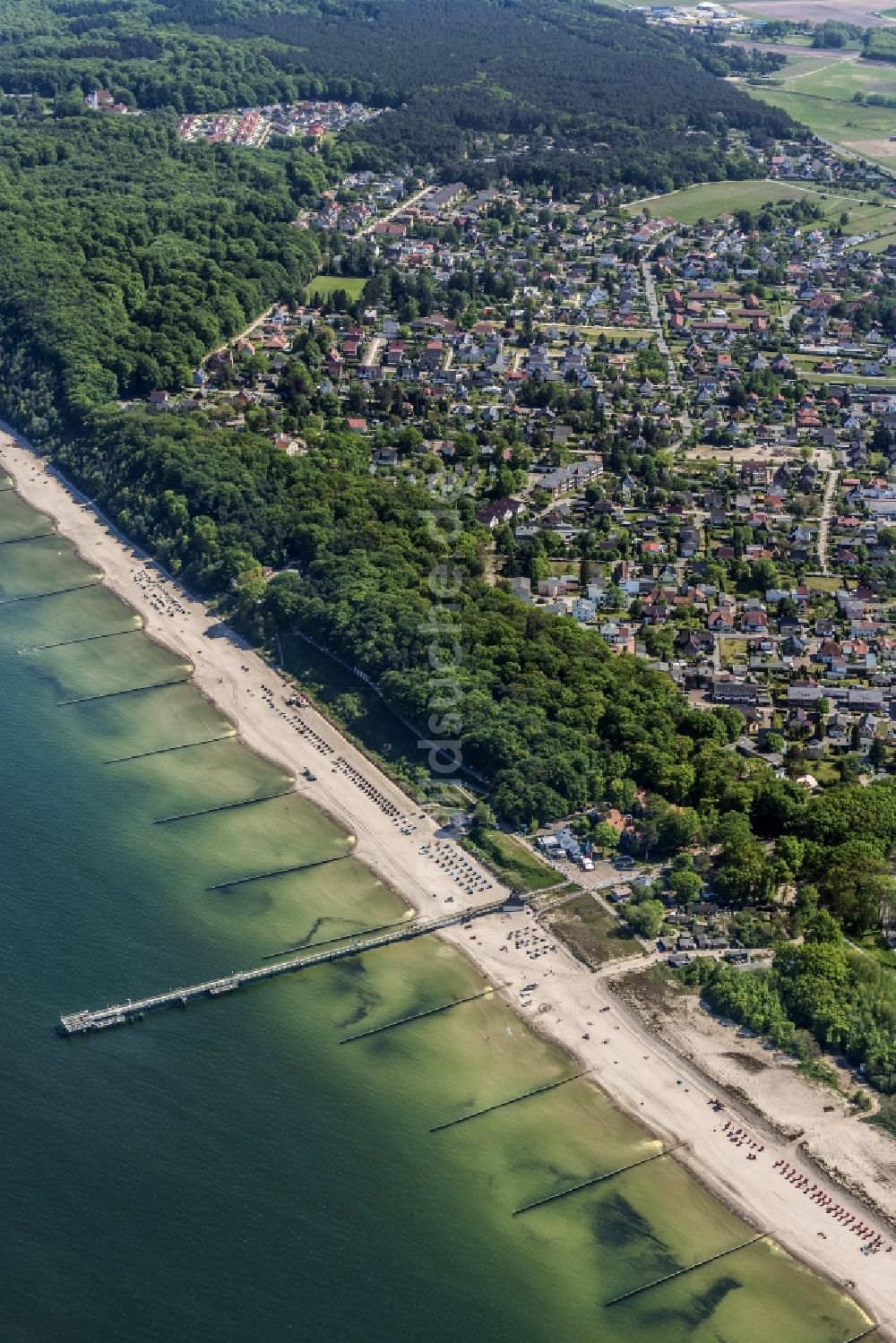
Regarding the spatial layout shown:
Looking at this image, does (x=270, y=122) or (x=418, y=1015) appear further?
(x=270, y=122)

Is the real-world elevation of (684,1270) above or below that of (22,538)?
below

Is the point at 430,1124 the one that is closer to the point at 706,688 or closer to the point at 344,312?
the point at 706,688

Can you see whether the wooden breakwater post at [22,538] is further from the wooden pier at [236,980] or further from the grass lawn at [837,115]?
the grass lawn at [837,115]

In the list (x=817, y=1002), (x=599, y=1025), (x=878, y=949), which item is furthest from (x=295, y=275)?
(x=817, y=1002)

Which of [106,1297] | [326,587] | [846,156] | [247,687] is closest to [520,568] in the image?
[326,587]

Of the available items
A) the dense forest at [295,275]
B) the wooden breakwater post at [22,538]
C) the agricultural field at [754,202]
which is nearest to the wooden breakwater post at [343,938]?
the dense forest at [295,275]

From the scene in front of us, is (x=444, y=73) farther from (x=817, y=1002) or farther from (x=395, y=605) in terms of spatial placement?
(x=817, y=1002)
